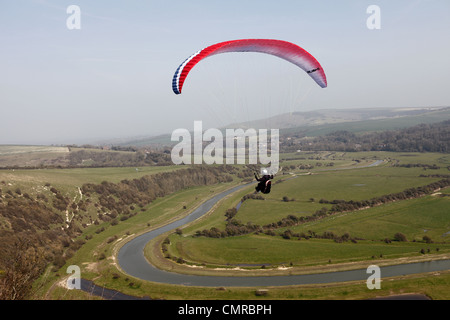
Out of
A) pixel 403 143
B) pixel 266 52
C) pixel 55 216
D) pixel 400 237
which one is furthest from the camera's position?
pixel 403 143

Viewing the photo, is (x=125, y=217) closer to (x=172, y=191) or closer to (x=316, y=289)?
(x=172, y=191)

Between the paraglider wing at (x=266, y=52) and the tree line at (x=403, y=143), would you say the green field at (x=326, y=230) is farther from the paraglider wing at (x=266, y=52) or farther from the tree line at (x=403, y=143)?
the tree line at (x=403, y=143)

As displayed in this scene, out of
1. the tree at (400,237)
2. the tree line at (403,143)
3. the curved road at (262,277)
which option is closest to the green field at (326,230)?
the tree at (400,237)

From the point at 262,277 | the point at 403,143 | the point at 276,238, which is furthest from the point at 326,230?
the point at 403,143

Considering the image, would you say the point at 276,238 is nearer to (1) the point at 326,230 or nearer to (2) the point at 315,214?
(1) the point at 326,230

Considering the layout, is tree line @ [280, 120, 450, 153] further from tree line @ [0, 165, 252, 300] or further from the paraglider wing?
the paraglider wing

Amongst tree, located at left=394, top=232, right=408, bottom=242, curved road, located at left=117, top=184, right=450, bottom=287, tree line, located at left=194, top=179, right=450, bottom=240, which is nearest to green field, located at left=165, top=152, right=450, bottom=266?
tree, located at left=394, top=232, right=408, bottom=242
